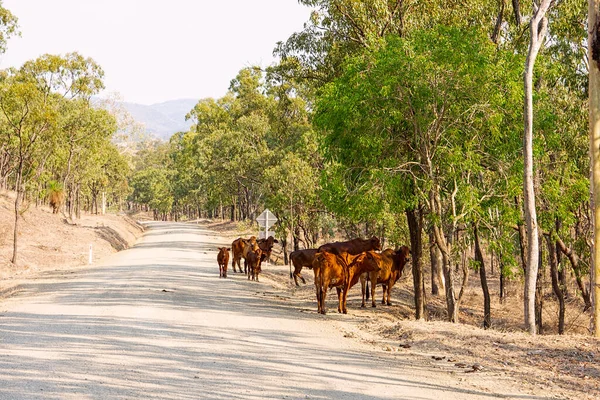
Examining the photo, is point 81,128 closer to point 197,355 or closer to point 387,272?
point 387,272

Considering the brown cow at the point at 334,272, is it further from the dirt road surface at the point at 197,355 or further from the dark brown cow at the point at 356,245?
the dark brown cow at the point at 356,245

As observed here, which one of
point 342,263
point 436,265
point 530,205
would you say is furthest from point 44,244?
point 530,205

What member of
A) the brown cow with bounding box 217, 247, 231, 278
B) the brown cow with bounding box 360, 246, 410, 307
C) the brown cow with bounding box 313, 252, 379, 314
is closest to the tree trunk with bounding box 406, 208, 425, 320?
the brown cow with bounding box 360, 246, 410, 307

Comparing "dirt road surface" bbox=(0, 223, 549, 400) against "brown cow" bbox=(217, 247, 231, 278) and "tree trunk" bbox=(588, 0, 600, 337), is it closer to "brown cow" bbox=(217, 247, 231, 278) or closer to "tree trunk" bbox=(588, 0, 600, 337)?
"tree trunk" bbox=(588, 0, 600, 337)

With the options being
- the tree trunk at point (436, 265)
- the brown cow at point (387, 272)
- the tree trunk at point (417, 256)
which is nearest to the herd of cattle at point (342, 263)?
the brown cow at point (387, 272)

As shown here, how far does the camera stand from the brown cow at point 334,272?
677 inches

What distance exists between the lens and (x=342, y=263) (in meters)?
17.6

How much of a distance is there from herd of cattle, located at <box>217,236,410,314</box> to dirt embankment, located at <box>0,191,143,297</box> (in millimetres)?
8561

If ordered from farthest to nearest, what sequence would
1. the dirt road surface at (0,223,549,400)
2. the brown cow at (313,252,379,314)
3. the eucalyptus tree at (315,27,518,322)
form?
the eucalyptus tree at (315,27,518,322) → the brown cow at (313,252,379,314) → the dirt road surface at (0,223,549,400)

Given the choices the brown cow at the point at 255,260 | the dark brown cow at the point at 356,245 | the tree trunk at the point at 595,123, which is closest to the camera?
the tree trunk at the point at 595,123

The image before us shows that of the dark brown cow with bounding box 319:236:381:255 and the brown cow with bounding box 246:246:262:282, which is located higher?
the dark brown cow with bounding box 319:236:381:255

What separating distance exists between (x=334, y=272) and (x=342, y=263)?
0.33 m

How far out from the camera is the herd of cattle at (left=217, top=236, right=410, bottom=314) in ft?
57.0

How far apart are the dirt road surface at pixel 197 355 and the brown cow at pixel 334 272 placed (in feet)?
2.13
